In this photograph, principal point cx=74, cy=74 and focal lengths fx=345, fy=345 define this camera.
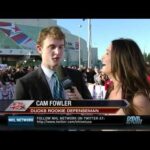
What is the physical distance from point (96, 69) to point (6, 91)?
82cm

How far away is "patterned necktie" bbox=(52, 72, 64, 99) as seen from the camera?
10.2 ft

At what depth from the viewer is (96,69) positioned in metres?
3.12

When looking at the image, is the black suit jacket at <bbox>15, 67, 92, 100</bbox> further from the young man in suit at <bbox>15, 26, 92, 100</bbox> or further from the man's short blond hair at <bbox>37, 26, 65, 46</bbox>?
the man's short blond hair at <bbox>37, 26, 65, 46</bbox>

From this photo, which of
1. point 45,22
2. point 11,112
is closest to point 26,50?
point 45,22

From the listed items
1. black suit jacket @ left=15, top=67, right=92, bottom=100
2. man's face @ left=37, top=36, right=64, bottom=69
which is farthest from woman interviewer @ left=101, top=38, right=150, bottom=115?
man's face @ left=37, top=36, right=64, bottom=69

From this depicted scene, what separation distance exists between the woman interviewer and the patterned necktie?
41 centimetres

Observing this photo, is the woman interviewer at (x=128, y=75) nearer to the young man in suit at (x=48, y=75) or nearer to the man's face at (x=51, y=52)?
the young man in suit at (x=48, y=75)

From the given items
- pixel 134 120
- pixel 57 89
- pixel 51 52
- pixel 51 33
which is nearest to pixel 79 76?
pixel 57 89

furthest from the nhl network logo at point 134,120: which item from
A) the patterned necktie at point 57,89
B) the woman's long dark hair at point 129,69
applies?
the patterned necktie at point 57,89

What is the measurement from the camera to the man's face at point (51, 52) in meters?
3.12

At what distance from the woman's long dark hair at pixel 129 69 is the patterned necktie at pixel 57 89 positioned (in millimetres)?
498
